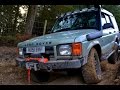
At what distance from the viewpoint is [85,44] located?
394 centimetres

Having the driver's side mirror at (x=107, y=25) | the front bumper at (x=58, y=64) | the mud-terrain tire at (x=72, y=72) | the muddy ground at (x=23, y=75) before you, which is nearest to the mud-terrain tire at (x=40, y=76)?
the muddy ground at (x=23, y=75)

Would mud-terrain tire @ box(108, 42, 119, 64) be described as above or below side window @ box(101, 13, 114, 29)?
below

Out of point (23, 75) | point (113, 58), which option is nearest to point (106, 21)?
point (113, 58)

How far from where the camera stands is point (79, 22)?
15.1 ft

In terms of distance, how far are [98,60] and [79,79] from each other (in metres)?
0.43

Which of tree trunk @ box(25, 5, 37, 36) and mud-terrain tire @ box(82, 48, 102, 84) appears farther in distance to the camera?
tree trunk @ box(25, 5, 37, 36)

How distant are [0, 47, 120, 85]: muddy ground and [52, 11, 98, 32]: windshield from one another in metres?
0.63

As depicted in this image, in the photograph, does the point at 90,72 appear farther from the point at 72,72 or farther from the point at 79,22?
the point at 79,22

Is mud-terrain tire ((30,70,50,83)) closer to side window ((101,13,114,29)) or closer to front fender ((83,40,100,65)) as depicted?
front fender ((83,40,100,65))

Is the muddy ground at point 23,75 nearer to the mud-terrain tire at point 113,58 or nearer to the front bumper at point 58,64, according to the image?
the front bumper at point 58,64

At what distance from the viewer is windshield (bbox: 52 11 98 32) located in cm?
455

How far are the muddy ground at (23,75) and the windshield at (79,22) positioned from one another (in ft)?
2.07

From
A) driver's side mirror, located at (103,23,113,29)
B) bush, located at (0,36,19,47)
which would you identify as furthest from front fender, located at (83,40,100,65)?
bush, located at (0,36,19,47)
